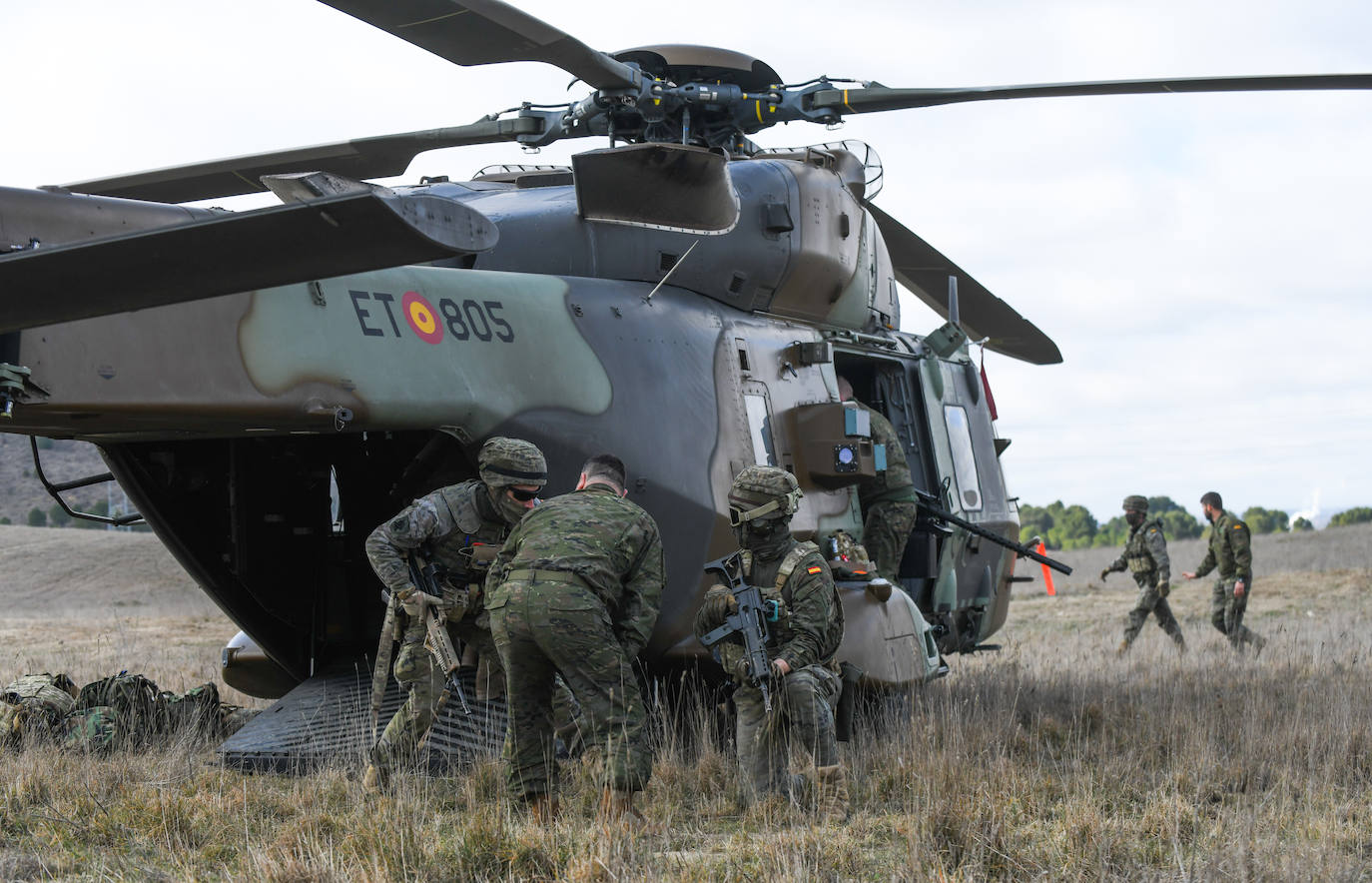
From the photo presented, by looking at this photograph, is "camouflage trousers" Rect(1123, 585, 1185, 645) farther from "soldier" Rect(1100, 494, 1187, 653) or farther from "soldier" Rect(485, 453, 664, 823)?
"soldier" Rect(485, 453, 664, 823)

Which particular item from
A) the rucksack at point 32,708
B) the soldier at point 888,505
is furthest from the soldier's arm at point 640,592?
the rucksack at point 32,708

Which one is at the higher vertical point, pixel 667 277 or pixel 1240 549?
pixel 667 277

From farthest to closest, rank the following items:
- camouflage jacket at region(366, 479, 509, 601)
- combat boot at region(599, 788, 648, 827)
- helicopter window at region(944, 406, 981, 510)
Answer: helicopter window at region(944, 406, 981, 510)
camouflage jacket at region(366, 479, 509, 601)
combat boot at region(599, 788, 648, 827)

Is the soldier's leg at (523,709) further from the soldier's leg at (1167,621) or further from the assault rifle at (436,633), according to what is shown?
the soldier's leg at (1167,621)

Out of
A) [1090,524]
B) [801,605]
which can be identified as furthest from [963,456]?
[1090,524]

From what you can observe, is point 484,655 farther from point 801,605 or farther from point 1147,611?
point 1147,611

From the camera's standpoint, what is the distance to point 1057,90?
292 inches

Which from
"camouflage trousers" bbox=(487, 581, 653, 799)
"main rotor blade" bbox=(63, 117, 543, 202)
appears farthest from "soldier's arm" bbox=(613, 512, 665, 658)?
"main rotor blade" bbox=(63, 117, 543, 202)

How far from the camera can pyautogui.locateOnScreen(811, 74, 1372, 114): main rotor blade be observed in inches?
273

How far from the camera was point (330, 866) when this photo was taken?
4.22 metres

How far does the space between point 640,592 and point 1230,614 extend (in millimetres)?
8964

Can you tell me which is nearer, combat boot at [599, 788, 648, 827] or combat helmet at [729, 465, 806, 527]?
combat boot at [599, 788, 648, 827]

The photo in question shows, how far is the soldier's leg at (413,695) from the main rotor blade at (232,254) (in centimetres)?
256

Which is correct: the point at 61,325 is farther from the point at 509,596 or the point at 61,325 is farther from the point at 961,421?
the point at 961,421
